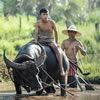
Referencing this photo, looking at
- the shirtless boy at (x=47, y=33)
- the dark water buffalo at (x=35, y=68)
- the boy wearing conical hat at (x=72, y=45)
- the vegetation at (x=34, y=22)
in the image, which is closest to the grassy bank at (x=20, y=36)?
the vegetation at (x=34, y=22)

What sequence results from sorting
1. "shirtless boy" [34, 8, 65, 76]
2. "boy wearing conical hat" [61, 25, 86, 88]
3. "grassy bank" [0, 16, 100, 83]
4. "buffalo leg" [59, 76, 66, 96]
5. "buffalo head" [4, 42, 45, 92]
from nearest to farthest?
"buffalo head" [4, 42, 45, 92], "shirtless boy" [34, 8, 65, 76], "buffalo leg" [59, 76, 66, 96], "boy wearing conical hat" [61, 25, 86, 88], "grassy bank" [0, 16, 100, 83]

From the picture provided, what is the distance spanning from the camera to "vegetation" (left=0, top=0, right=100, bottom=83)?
34094 mm

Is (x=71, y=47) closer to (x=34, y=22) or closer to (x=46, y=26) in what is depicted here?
(x=46, y=26)

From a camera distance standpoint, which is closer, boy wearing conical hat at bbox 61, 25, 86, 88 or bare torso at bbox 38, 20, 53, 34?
bare torso at bbox 38, 20, 53, 34

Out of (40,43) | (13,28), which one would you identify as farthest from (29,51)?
(13,28)

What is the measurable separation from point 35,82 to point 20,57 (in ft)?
2.39

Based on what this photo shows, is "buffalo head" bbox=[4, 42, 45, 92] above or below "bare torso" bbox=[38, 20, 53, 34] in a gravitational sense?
below

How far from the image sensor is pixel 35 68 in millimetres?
8953

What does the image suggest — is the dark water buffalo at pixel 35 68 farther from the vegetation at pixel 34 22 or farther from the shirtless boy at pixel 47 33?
the vegetation at pixel 34 22

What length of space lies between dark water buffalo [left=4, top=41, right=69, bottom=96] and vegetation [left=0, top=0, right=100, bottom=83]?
18.2 meters

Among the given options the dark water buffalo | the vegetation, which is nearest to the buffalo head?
the dark water buffalo

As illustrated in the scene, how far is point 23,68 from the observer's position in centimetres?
890

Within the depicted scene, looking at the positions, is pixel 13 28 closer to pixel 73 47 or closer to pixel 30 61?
pixel 73 47

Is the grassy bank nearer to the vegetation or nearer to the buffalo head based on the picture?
the vegetation
